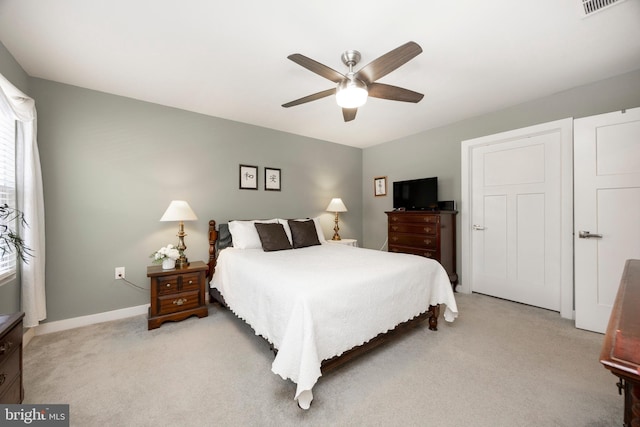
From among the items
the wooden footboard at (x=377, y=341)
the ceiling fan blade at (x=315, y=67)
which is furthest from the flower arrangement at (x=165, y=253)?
the ceiling fan blade at (x=315, y=67)

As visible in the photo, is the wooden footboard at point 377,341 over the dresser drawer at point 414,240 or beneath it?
beneath

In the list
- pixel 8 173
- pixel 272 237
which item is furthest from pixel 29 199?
pixel 272 237

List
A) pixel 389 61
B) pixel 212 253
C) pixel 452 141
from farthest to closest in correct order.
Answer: pixel 452 141 → pixel 212 253 → pixel 389 61

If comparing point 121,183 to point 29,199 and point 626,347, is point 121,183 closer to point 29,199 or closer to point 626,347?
point 29,199

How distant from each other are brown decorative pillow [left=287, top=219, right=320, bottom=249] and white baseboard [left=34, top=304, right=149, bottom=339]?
1.95 meters

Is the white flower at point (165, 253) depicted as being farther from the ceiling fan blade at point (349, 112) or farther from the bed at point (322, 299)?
the ceiling fan blade at point (349, 112)

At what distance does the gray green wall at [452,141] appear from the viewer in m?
2.59

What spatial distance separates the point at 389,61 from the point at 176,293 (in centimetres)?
296

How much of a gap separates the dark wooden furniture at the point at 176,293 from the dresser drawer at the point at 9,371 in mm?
1214

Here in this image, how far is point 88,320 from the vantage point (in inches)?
105

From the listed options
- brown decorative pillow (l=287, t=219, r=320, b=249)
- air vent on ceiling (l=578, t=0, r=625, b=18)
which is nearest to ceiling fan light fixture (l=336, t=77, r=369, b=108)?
air vent on ceiling (l=578, t=0, r=625, b=18)

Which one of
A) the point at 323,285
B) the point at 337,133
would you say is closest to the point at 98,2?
the point at 323,285

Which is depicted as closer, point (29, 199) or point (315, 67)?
point (315, 67)

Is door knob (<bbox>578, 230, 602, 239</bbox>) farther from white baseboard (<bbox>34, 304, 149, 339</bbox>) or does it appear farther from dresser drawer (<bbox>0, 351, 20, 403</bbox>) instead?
white baseboard (<bbox>34, 304, 149, 339</bbox>)
